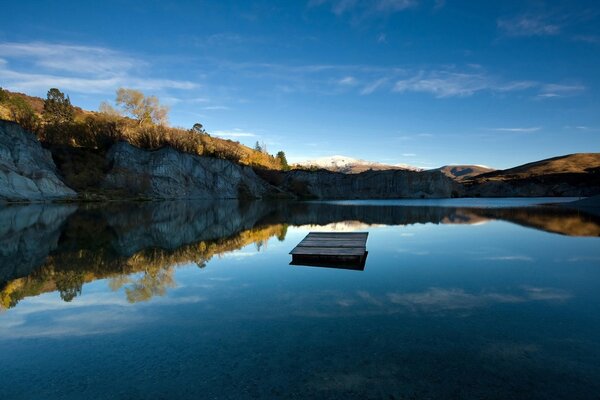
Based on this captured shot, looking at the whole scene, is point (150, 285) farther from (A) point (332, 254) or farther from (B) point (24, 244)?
(B) point (24, 244)

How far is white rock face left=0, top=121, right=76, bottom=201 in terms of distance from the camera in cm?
5466

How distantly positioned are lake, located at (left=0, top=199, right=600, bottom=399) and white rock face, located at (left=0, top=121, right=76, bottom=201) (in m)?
48.8

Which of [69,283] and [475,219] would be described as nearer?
[69,283]

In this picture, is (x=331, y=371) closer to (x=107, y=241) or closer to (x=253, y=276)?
(x=253, y=276)

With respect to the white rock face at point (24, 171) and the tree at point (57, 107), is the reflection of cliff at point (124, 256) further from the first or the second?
the tree at point (57, 107)

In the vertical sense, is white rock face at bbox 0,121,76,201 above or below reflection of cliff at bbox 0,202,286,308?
above

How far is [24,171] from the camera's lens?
189 feet

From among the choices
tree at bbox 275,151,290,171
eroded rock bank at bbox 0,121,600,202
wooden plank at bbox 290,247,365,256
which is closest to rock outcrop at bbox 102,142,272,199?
eroded rock bank at bbox 0,121,600,202

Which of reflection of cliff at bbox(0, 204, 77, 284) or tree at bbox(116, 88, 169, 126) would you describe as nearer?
reflection of cliff at bbox(0, 204, 77, 284)

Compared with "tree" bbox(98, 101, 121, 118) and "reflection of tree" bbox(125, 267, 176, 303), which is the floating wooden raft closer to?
"reflection of tree" bbox(125, 267, 176, 303)

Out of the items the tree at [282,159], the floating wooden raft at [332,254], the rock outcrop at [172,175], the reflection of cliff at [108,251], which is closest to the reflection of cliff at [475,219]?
the reflection of cliff at [108,251]

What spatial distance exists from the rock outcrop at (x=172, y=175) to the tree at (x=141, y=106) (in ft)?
78.3

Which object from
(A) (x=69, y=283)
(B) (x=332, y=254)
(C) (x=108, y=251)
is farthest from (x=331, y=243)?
(A) (x=69, y=283)

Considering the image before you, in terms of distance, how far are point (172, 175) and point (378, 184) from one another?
72772 mm
